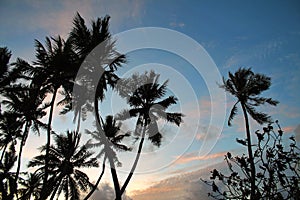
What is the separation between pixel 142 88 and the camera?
18.2 metres

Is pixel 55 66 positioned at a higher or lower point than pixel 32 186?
higher

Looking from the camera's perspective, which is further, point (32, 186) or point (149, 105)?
point (149, 105)

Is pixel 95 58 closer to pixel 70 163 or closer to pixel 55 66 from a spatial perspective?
pixel 55 66

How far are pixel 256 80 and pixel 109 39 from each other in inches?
455

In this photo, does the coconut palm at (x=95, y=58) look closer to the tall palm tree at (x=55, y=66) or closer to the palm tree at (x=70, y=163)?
the tall palm tree at (x=55, y=66)

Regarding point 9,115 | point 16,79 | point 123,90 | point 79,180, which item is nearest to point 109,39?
point 123,90

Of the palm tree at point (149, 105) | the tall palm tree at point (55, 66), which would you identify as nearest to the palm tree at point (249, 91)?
the palm tree at point (149, 105)

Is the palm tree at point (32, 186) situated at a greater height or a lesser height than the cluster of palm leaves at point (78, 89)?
lesser

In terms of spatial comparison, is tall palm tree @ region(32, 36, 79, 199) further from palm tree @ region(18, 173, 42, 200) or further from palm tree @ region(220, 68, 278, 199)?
palm tree @ region(220, 68, 278, 199)

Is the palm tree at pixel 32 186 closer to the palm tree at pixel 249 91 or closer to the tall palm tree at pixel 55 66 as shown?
the tall palm tree at pixel 55 66

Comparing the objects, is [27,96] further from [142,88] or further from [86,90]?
[142,88]

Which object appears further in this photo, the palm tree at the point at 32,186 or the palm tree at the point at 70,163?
the palm tree at the point at 70,163

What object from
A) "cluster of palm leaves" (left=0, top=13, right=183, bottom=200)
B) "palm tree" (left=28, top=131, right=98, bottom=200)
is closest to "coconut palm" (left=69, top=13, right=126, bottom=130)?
"cluster of palm leaves" (left=0, top=13, right=183, bottom=200)

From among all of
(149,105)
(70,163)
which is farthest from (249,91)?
(70,163)
